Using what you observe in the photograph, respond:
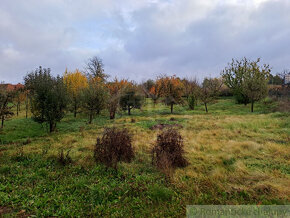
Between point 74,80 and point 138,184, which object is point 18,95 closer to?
point 138,184

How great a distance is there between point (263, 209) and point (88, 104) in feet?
51.0

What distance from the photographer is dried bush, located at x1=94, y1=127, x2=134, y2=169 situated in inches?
218

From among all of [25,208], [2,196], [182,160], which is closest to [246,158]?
[182,160]

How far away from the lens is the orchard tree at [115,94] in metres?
19.4

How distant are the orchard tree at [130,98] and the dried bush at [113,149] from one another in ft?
50.9

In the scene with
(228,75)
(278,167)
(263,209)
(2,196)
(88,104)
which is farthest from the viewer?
(228,75)

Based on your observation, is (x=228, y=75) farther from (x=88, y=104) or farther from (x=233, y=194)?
(x=233, y=194)

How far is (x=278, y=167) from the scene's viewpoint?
487 cm

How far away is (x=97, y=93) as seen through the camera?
1612 centimetres

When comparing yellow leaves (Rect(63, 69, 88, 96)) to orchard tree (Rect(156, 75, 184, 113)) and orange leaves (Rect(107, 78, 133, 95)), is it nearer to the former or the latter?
orange leaves (Rect(107, 78, 133, 95))

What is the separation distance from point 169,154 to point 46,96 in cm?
982

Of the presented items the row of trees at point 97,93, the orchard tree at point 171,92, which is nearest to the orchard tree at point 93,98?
the row of trees at point 97,93

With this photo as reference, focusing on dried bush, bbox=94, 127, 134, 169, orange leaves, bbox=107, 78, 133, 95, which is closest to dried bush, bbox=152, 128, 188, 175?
dried bush, bbox=94, 127, 134, 169

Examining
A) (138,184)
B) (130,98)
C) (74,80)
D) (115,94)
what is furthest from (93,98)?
(138,184)
